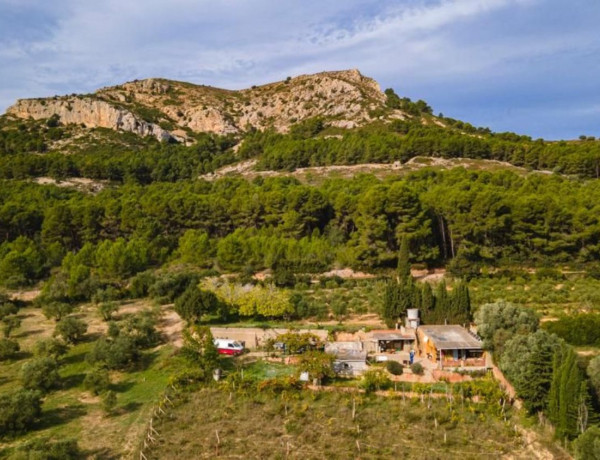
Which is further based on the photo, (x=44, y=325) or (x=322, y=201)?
(x=322, y=201)

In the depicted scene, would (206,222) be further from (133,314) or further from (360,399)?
(360,399)

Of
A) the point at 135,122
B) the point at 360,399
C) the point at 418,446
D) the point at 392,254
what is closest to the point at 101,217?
the point at 392,254

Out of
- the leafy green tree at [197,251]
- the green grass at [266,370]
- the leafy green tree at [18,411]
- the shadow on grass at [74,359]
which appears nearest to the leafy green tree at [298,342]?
the green grass at [266,370]

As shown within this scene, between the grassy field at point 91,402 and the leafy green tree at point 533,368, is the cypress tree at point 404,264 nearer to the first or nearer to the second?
the leafy green tree at point 533,368

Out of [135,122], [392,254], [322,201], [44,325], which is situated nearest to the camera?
[44,325]

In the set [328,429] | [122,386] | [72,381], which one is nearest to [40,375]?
[72,381]

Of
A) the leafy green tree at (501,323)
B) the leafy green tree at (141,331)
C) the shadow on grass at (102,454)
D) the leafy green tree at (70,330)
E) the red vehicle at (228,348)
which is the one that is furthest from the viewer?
Result: the leafy green tree at (70,330)
